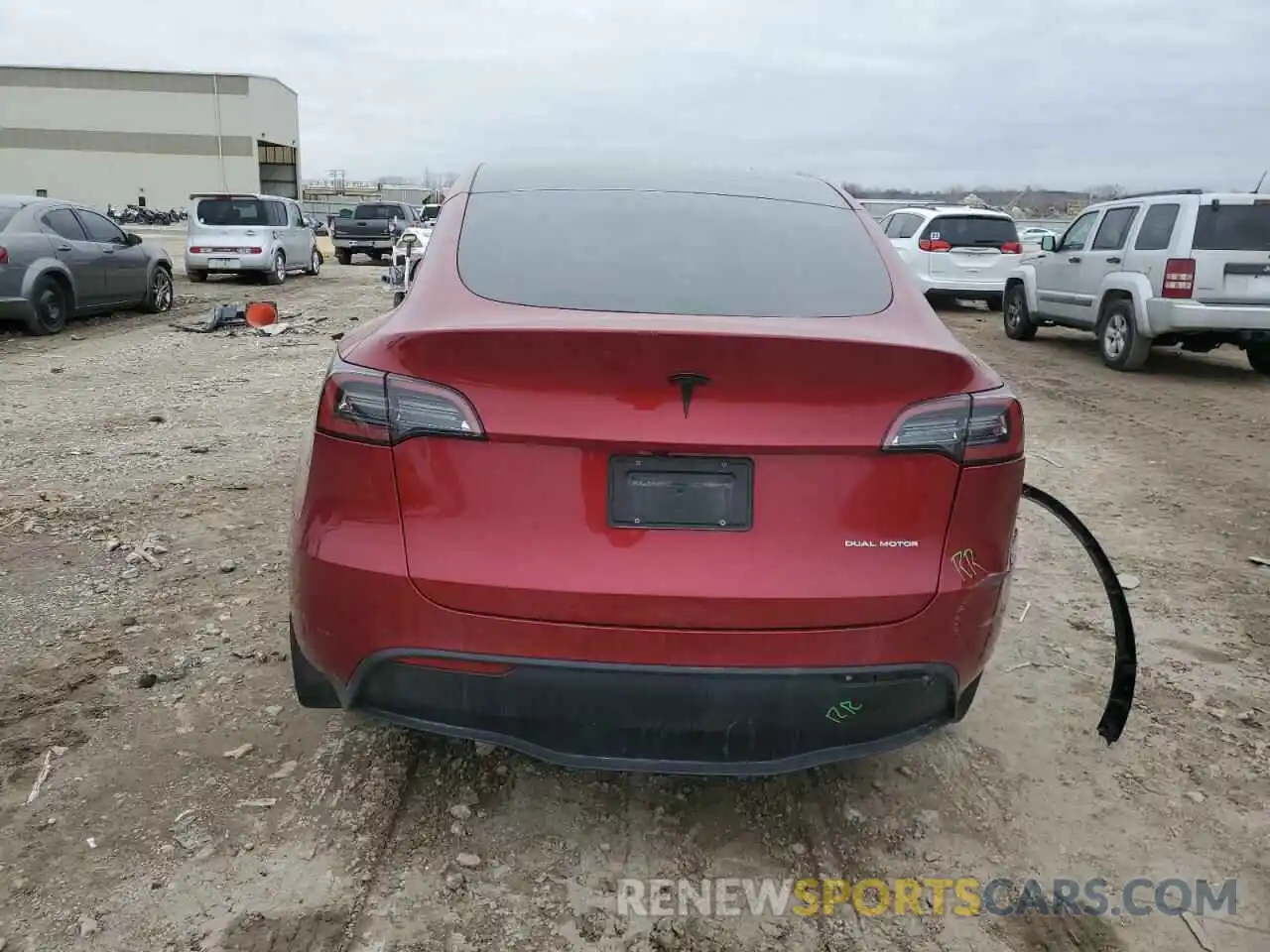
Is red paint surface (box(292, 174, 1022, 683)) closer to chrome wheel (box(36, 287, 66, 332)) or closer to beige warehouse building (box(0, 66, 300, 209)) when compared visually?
chrome wheel (box(36, 287, 66, 332))

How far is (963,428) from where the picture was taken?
2.33 meters

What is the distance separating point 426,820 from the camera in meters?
2.70

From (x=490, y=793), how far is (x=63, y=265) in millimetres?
11646

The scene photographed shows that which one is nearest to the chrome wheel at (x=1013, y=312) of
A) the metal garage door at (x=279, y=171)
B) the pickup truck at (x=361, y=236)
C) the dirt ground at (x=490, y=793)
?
the dirt ground at (x=490, y=793)

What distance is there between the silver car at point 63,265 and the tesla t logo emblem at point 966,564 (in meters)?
11.7

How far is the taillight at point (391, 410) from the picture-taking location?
2223 millimetres

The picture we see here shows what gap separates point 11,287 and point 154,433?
562 centimetres

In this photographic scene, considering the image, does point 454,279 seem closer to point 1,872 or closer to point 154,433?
point 1,872

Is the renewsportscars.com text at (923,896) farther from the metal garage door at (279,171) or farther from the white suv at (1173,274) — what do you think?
the metal garage door at (279,171)

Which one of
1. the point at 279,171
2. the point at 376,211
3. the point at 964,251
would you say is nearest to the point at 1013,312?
the point at 964,251

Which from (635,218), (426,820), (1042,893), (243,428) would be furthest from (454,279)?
(243,428)

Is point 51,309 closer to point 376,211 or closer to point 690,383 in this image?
point 690,383

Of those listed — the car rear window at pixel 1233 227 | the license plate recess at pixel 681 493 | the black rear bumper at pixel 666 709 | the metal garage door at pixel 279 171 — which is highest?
the metal garage door at pixel 279 171

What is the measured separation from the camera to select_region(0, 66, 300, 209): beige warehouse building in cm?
6781
